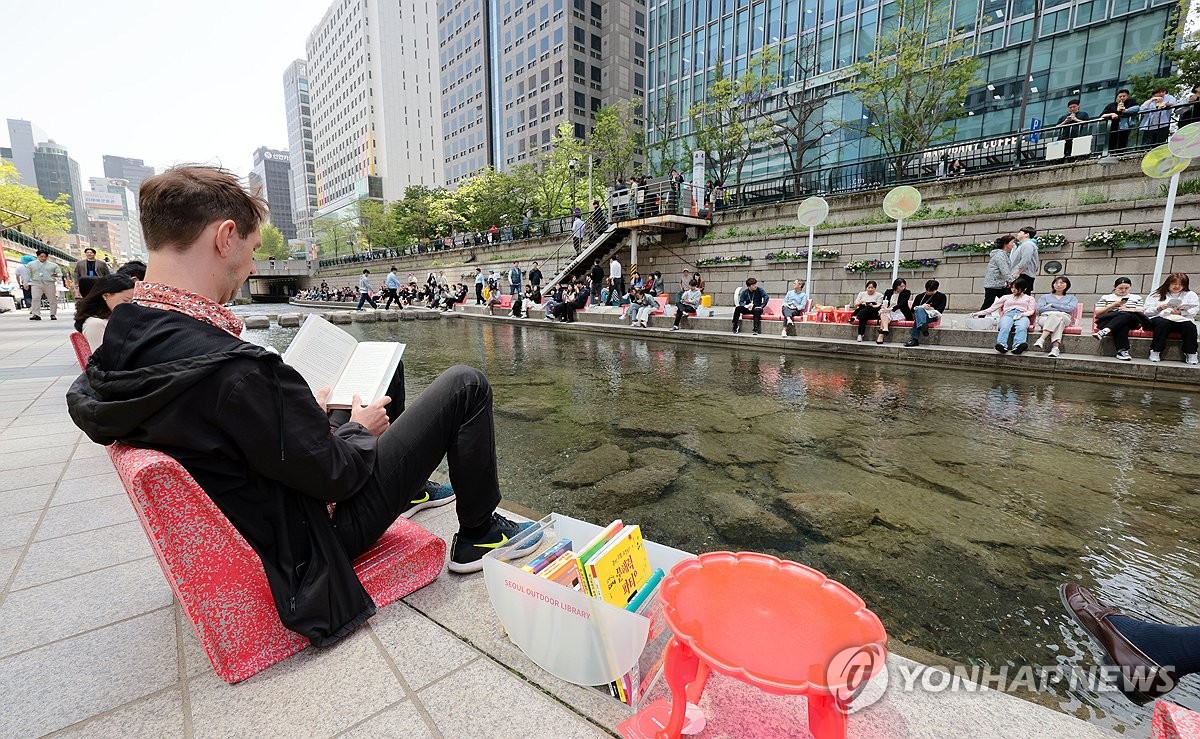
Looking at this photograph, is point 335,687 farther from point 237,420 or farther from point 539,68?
point 539,68

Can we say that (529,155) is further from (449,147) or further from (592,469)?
(592,469)

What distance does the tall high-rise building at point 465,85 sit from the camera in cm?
6556

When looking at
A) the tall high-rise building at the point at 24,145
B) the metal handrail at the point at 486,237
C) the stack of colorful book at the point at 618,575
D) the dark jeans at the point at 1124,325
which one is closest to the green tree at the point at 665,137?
the metal handrail at the point at 486,237

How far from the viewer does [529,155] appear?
56375 mm

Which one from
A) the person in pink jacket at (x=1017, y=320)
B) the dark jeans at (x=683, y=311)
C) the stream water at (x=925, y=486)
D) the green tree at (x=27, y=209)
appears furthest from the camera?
the green tree at (x=27, y=209)

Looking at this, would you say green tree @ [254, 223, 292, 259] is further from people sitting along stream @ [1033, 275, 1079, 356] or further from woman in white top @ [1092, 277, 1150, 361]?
woman in white top @ [1092, 277, 1150, 361]

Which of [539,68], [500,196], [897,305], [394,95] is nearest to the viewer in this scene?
[897,305]

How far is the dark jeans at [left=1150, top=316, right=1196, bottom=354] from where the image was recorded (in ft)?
23.7

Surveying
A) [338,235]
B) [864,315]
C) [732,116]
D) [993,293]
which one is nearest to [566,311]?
[864,315]

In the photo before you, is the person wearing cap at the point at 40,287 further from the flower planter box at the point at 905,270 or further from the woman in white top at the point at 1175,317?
the woman in white top at the point at 1175,317

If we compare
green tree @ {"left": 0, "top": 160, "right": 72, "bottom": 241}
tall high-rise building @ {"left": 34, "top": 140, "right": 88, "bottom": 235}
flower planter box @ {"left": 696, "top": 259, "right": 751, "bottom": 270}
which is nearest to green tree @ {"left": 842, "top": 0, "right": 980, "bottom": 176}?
flower planter box @ {"left": 696, "top": 259, "right": 751, "bottom": 270}

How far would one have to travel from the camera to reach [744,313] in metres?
12.5

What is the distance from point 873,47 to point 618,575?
36026 millimetres

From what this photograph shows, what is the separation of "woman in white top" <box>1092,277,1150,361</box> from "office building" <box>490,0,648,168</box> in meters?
51.4
